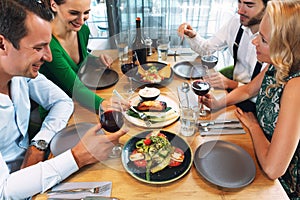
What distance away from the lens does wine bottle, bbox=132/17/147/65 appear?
1.67 meters

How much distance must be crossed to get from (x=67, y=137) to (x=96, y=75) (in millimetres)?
581

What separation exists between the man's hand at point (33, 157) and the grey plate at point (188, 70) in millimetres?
862

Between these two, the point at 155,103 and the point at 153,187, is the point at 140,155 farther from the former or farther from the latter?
the point at 155,103

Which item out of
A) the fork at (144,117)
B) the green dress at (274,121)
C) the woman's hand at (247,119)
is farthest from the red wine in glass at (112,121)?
the green dress at (274,121)

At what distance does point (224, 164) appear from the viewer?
3.26ft

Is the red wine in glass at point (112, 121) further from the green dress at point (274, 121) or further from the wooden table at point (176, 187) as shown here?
the green dress at point (274, 121)

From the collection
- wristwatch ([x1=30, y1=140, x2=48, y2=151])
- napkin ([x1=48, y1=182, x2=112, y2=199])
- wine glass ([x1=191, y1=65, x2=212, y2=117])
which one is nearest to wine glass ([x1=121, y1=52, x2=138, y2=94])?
wine glass ([x1=191, y1=65, x2=212, y2=117])

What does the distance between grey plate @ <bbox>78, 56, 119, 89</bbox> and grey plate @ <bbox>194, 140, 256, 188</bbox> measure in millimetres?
703

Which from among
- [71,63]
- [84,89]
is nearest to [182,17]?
[71,63]

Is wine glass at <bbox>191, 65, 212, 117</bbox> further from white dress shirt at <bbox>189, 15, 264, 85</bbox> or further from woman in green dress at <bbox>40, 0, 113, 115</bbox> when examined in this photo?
woman in green dress at <bbox>40, 0, 113, 115</bbox>

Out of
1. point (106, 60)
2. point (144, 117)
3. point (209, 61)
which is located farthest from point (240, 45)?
point (144, 117)

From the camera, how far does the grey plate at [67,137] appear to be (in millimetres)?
1075

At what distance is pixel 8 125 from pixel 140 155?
0.63 meters

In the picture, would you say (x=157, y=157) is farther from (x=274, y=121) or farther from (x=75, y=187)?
(x=274, y=121)
